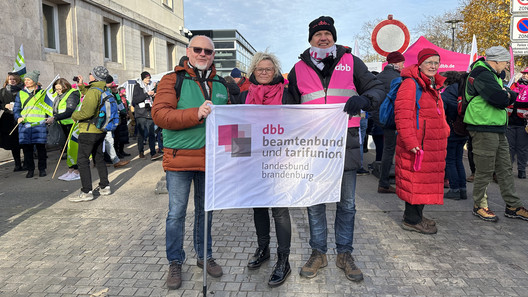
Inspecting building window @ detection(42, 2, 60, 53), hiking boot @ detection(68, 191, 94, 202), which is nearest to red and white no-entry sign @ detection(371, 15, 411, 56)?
hiking boot @ detection(68, 191, 94, 202)

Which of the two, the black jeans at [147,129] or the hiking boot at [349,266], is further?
the black jeans at [147,129]

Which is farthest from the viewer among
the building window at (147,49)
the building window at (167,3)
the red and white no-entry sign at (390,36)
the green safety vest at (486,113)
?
the building window at (167,3)

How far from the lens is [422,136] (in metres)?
4.11

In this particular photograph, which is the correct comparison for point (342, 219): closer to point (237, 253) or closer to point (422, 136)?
point (237, 253)

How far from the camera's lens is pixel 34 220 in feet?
16.1

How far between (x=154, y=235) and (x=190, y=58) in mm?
2167

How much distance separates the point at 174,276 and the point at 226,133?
1.28 m

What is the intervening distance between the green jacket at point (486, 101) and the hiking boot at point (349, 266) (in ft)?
8.49

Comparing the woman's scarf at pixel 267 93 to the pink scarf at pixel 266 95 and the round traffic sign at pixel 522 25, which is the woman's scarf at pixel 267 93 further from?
the round traffic sign at pixel 522 25

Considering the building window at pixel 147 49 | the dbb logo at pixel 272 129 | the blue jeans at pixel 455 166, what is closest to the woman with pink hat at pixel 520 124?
the blue jeans at pixel 455 166

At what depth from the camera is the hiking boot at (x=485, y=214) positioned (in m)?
4.66

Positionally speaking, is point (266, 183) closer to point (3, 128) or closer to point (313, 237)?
point (313, 237)

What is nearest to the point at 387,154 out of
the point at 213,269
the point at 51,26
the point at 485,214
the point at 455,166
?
the point at 455,166

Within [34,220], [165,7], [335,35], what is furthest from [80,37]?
[335,35]
